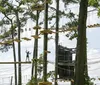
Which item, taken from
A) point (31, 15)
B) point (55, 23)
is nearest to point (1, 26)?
point (31, 15)

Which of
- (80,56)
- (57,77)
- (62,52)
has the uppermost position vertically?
(80,56)

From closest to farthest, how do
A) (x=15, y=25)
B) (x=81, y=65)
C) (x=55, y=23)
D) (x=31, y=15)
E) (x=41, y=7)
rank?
(x=81, y=65), (x=41, y=7), (x=55, y=23), (x=31, y=15), (x=15, y=25)

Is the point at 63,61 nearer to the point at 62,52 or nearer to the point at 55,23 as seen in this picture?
the point at 62,52

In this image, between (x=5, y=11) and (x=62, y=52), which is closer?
(x=62, y=52)

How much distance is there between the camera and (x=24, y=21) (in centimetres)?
2872

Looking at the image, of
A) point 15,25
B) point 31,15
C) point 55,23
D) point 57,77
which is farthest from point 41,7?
point 15,25

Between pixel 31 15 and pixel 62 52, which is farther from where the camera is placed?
pixel 31 15

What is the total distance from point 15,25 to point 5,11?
206 centimetres

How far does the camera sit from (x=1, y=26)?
96.8ft

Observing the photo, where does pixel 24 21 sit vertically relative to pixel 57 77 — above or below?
above

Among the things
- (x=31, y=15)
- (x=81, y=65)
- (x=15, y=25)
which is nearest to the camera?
(x=81, y=65)

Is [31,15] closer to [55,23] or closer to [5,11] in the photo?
[5,11]

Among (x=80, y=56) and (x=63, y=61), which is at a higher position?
(x=80, y=56)

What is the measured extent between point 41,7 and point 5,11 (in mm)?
11094
